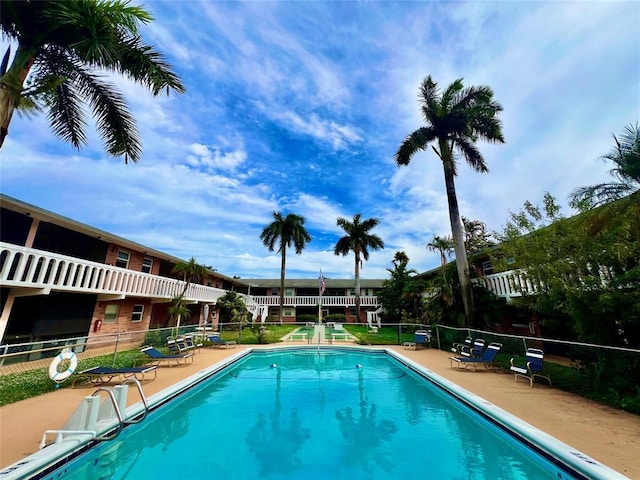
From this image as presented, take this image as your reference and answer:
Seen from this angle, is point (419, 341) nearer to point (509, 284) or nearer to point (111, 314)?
point (509, 284)

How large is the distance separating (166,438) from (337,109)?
14.3m

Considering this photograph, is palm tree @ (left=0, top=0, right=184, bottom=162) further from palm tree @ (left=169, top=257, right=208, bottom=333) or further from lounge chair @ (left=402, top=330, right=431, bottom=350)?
lounge chair @ (left=402, top=330, right=431, bottom=350)

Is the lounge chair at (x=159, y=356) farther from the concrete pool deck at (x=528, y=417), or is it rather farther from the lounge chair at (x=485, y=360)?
the lounge chair at (x=485, y=360)

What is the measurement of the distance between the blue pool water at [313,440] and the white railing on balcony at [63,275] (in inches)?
284

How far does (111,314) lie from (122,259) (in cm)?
335

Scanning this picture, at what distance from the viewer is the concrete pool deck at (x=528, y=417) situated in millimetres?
4398

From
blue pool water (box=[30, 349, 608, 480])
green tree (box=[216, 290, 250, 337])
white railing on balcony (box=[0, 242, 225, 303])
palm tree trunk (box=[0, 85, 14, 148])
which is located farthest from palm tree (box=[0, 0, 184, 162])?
green tree (box=[216, 290, 250, 337])

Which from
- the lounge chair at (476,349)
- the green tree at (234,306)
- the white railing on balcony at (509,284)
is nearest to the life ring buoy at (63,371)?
the lounge chair at (476,349)

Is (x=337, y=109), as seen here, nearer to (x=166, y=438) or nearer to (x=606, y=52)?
(x=606, y=52)

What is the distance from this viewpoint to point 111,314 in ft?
53.2

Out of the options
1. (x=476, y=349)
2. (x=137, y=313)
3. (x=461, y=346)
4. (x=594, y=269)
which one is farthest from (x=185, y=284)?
(x=594, y=269)

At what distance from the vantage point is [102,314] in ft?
50.6

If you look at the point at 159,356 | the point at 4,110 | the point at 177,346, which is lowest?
the point at 159,356

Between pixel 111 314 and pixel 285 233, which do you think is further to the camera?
pixel 285 233
